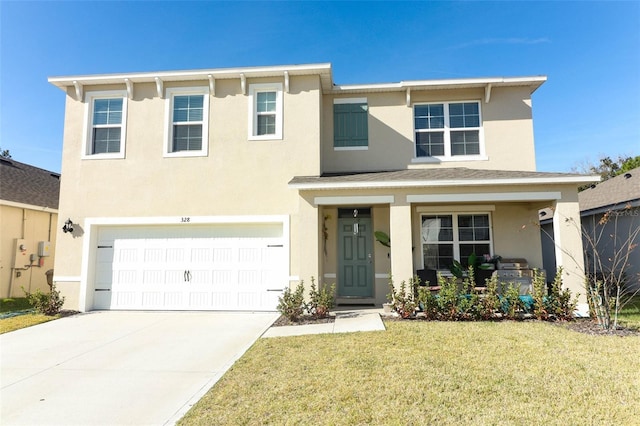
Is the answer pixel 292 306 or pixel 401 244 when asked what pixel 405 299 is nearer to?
pixel 401 244

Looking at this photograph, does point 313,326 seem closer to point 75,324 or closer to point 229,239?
point 229,239

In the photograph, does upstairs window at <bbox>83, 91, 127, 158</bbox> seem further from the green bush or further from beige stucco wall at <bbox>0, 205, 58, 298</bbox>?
the green bush

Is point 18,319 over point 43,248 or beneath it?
beneath

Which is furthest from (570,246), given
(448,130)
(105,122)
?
(105,122)

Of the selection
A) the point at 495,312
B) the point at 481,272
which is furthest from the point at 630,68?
the point at 495,312

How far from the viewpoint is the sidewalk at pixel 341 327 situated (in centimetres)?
704

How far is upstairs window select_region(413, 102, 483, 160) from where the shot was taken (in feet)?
35.1

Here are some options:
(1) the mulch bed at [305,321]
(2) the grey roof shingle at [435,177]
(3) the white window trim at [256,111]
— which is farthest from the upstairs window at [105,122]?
(1) the mulch bed at [305,321]

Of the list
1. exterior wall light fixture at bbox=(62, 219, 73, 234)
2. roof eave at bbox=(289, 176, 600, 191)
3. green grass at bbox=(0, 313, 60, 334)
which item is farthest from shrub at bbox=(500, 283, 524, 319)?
exterior wall light fixture at bbox=(62, 219, 73, 234)

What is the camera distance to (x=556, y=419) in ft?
11.2

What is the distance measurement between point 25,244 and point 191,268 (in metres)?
7.76

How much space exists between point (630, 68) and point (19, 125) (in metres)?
21.8

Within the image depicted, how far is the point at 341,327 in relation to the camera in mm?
7305

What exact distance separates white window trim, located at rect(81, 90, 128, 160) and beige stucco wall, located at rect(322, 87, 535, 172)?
19.1 ft
